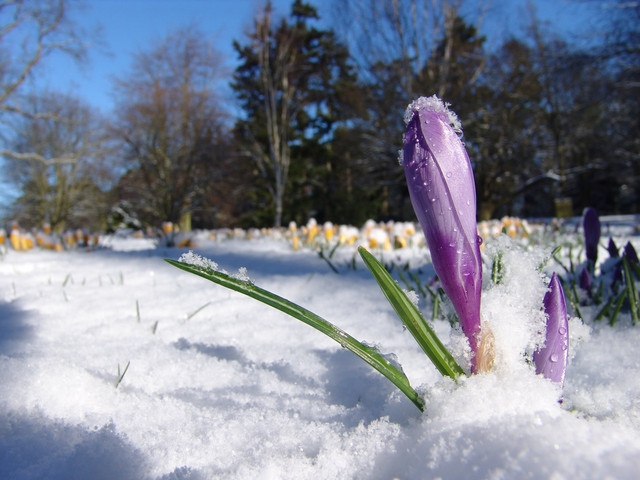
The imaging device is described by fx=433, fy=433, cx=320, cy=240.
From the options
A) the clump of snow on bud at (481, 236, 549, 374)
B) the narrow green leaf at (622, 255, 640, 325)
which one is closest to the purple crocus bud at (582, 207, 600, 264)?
the narrow green leaf at (622, 255, 640, 325)

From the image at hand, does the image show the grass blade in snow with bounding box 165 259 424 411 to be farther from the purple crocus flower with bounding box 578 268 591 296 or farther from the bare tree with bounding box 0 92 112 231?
the bare tree with bounding box 0 92 112 231

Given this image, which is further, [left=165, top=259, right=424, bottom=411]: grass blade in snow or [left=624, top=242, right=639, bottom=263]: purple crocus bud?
[left=624, top=242, right=639, bottom=263]: purple crocus bud

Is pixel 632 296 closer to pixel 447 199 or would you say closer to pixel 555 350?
pixel 555 350

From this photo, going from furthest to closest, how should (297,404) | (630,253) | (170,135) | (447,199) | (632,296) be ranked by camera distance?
(170,135) < (630,253) < (632,296) < (297,404) < (447,199)

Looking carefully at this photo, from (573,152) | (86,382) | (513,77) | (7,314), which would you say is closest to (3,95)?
(7,314)

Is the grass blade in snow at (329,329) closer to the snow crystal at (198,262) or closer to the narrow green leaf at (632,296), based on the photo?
the snow crystal at (198,262)

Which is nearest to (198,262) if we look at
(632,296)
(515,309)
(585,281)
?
(515,309)
